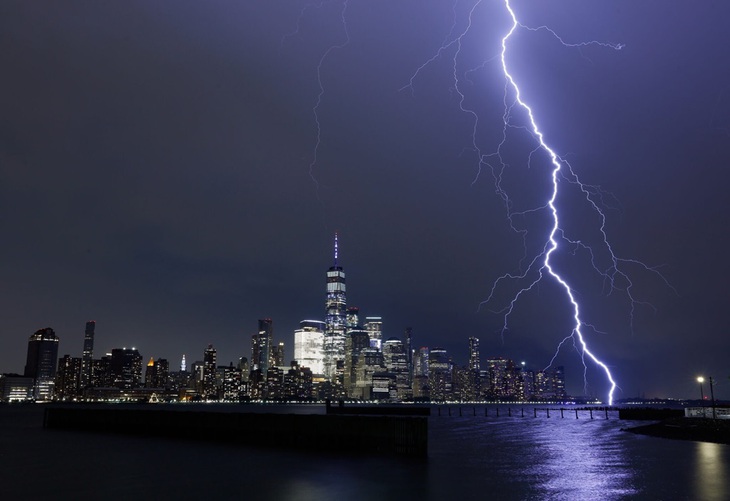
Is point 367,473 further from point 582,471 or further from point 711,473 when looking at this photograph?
point 711,473

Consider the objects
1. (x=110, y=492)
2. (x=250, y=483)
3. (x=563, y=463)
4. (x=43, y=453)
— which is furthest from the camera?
(x=43, y=453)

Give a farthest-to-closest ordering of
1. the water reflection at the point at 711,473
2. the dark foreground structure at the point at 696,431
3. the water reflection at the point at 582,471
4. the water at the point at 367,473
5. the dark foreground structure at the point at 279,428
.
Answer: the dark foreground structure at the point at 696,431 → the dark foreground structure at the point at 279,428 → the water at the point at 367,473 → the water reflection at the point at 582,471 → the water reflection at the point at 711,473

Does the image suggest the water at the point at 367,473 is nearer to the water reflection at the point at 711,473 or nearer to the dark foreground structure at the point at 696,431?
the water reflection at the point at 711,473

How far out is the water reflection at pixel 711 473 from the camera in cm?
1875

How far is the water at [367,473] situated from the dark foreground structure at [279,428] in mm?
2360

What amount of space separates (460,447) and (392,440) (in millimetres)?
7086

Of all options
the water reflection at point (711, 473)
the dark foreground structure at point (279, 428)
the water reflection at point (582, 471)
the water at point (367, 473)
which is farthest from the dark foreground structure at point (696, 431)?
the dark foreground structure at point (279, 428)

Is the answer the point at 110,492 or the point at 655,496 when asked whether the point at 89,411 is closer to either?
the point at 110,492

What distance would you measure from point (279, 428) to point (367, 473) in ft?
55.3

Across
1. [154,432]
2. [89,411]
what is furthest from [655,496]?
[89,411]

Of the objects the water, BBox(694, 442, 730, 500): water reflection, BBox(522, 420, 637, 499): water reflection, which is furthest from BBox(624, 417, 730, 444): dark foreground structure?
BBox(522, 420, 637, 499): water reflection

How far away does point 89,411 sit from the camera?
188 feet

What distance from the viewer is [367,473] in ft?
79.4

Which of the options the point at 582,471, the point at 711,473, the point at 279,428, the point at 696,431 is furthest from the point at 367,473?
the point at 696,431
